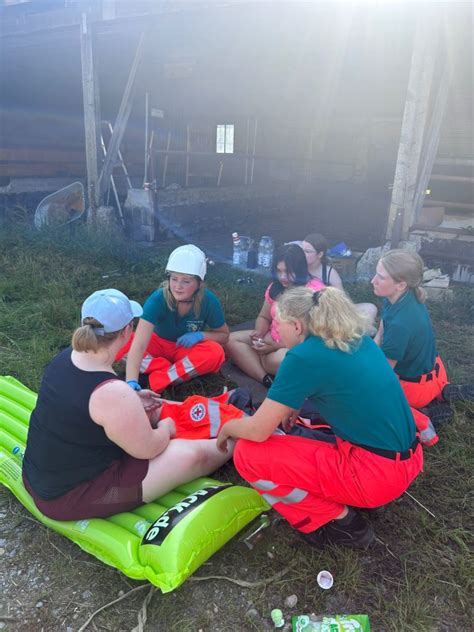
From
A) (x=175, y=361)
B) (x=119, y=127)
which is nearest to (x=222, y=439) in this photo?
(x=175, y=361)

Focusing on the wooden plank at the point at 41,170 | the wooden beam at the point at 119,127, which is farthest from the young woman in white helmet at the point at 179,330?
the wooden plank at the point at 41,170

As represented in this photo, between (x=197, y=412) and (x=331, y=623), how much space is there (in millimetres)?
1232

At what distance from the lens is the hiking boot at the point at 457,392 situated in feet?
10.3

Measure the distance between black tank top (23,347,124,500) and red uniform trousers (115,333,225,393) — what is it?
1.30 metres

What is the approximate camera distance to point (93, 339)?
1927 mm

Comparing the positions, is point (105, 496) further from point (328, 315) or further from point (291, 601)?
point (328, 315)

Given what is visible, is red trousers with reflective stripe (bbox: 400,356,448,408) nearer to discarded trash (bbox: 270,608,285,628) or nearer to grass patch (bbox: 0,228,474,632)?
grass patch (bbox: 0,228,474,632)

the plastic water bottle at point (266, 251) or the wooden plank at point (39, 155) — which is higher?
the wooden plank at point (39, 155)

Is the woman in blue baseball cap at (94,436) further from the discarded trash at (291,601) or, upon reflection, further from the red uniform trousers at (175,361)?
the red uniform trousers at (175,361)

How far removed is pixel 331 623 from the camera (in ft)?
→ 6.07

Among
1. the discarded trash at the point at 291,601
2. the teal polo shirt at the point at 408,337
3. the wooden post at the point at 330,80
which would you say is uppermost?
the wooden post at the point at 330,80

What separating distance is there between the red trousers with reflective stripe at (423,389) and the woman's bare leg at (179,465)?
1146 mm

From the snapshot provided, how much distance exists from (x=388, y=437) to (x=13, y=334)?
3469 mm

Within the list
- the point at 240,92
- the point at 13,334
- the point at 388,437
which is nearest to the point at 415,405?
the point at 388,437
